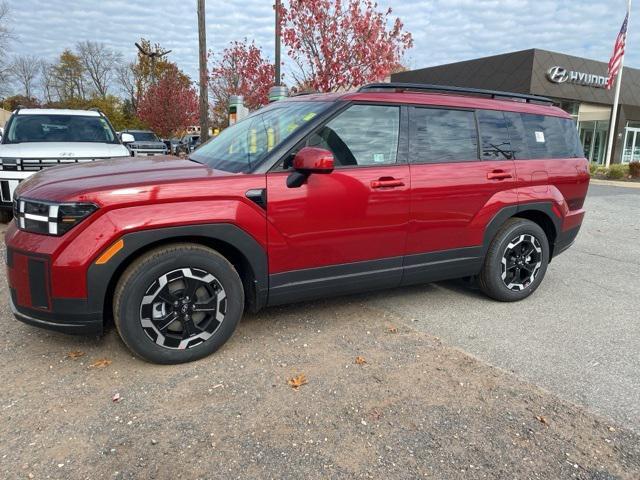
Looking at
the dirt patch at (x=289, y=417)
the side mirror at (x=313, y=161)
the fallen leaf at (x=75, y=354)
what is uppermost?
the side mirror at (x=313, y=161)

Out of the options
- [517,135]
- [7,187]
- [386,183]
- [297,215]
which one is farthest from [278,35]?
[297,215]

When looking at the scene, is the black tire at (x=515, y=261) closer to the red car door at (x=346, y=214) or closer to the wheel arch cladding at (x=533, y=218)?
the wheel arch cladding at (x=533, y=218)

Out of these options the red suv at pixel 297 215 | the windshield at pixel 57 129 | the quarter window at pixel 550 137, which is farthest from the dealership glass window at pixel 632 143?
the windshield at pixel 57 129

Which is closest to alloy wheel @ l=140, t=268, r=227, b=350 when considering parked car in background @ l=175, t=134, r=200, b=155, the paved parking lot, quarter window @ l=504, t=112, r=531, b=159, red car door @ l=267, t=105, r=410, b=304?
red car door @ l=267, t=105, r=410, b=304

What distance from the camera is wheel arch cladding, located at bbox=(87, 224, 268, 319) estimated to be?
2.90 metres

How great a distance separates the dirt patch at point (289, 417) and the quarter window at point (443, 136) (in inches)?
60.5

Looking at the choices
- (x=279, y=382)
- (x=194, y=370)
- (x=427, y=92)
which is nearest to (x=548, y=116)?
(x=427, y=92)

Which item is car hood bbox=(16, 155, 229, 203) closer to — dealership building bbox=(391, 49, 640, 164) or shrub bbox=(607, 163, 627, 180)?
shrub bbox=(607, 163, 627, 180)

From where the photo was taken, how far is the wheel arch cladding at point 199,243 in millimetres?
2904

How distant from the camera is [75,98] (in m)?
57.2

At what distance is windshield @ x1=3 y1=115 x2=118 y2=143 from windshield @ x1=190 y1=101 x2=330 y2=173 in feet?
15.0

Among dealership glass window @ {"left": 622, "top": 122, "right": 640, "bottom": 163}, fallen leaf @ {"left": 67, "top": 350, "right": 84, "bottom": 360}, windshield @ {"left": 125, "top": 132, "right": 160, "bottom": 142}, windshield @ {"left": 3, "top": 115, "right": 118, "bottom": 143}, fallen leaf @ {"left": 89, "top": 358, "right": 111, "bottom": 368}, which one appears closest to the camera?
fallen leaf @ {"left": 89, "top": 358, "right": 111, "bottom": 368}

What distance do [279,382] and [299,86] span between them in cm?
1368

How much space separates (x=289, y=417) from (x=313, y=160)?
5.24 feet
